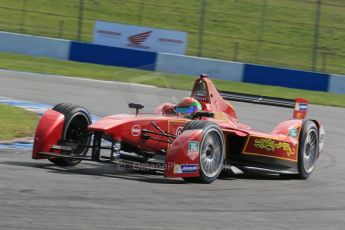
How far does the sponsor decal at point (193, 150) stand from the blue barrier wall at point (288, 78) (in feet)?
54.6

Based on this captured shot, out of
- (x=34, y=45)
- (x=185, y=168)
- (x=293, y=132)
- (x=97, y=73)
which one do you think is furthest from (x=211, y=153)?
(x=34, y=45)

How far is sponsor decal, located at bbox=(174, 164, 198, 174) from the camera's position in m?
8.70

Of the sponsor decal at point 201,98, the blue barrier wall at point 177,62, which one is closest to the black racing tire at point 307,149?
the sponsor decal at point 201,98

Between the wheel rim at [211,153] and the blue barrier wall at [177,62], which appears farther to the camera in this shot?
the blue barrier wall at [177,62]

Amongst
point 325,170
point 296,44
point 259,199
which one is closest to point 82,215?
point 259,199

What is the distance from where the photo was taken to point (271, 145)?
1020 centimetres

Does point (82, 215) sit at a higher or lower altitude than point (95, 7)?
lower

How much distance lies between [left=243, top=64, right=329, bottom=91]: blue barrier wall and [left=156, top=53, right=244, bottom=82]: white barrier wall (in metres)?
0.39

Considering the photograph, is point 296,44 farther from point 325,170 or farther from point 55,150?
point 55,150

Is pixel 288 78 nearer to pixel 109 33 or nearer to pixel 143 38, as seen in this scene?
pixel 143 38

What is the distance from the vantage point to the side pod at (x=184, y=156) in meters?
8.70

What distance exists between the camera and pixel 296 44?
103 feet

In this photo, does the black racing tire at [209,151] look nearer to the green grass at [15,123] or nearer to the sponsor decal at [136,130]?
the sponsor decal at [136,130]

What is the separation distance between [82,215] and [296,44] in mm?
25673
